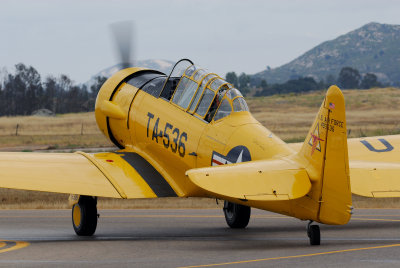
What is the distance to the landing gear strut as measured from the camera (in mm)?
10987

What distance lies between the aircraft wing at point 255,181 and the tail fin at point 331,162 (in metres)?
0.20

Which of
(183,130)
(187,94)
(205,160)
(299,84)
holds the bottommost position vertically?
(299,84)

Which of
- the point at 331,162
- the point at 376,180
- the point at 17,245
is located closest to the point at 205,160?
the point at 376,180

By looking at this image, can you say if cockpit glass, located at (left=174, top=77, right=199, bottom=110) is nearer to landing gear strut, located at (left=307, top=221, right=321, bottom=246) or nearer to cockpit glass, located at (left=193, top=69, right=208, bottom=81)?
cockpit glass, located at (left=193, top=69, right=208, bottom=81)

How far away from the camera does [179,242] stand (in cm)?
1277

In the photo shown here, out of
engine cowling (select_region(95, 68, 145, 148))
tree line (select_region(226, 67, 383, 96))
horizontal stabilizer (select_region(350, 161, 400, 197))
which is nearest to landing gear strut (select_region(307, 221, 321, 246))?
horizontal stabilizer (select_region(350, 161, 400, 197))

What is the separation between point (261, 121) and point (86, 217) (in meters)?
57.1

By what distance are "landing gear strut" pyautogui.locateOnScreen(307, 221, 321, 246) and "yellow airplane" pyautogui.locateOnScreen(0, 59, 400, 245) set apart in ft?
0.05

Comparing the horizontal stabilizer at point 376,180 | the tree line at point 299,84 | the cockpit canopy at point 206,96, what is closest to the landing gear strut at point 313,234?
the horizontal stabilizer at point 376,180

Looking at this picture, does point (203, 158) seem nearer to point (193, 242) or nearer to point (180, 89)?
point (193, 242)

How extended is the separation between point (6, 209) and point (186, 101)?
7868 mm

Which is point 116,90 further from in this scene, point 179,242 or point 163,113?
point 179,242

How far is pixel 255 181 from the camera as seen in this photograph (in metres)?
10.2

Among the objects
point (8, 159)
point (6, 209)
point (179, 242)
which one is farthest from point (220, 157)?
point (6, 209)
